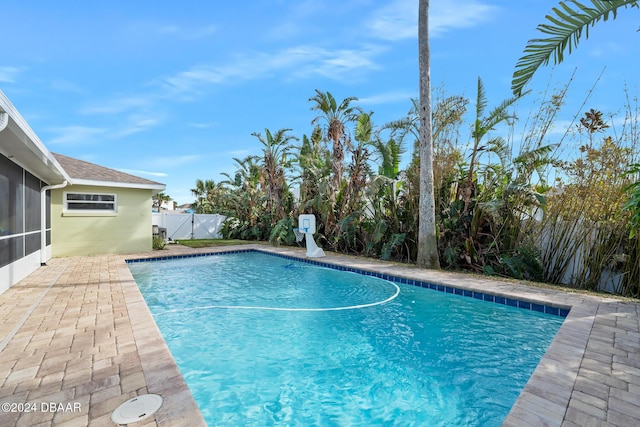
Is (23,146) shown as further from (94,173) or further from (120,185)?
(94,173)

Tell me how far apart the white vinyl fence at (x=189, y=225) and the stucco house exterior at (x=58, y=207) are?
22.8 ft

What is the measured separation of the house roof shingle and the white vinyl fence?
671cm

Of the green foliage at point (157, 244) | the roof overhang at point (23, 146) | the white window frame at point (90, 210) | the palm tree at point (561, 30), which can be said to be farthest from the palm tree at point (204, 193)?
the palm tree at point (561, 30)

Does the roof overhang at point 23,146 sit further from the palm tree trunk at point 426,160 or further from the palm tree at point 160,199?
the palm tree at point 160,199

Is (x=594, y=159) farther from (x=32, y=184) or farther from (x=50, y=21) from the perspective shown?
(x=50, y=21)

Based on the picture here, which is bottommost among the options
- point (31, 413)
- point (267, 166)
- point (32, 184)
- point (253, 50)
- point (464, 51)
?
point (31, 413)

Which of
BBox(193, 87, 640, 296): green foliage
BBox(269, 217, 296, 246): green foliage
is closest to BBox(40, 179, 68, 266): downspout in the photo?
BBox(269, 217, 296, 246): green foliage

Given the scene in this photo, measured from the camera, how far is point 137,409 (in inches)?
95.3

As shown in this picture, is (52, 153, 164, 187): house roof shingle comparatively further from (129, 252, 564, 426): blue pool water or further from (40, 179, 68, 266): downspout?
(129, 252, 564, 426): blue pool water

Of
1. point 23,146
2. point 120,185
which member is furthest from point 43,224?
point 23,146

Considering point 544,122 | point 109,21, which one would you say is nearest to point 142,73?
point 109,21

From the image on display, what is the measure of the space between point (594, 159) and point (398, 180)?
5672 mm

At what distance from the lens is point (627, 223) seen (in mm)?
6488

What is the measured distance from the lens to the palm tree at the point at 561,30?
3.10 m
